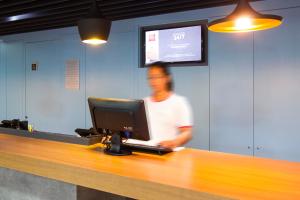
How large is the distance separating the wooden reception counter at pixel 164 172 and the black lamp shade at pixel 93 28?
105cm

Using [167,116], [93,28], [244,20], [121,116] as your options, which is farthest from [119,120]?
[244,20]

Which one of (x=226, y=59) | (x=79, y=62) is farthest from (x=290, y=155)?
(x=79, y=62)

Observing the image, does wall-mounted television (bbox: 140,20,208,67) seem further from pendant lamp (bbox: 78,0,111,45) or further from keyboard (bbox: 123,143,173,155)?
keyboard (bbox: 123,143,173,155)

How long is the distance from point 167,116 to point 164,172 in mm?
1016

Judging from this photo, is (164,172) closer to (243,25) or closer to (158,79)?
(158,79)

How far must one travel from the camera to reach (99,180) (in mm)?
1938

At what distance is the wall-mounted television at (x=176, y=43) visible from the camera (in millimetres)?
4523

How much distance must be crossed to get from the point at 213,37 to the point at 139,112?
253 centimetres

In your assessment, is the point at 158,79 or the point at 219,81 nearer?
the point at 158,79

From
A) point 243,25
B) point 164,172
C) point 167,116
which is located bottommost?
point 164,172

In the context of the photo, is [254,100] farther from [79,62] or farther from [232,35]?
[79,62]

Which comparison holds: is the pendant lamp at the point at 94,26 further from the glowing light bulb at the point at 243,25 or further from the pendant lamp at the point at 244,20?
the glowing light bulb at the point at 243,25

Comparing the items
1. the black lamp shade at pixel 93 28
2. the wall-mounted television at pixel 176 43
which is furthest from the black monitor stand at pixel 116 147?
the wall-mounted television at pixel 176 43

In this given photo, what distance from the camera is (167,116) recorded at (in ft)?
9.49
